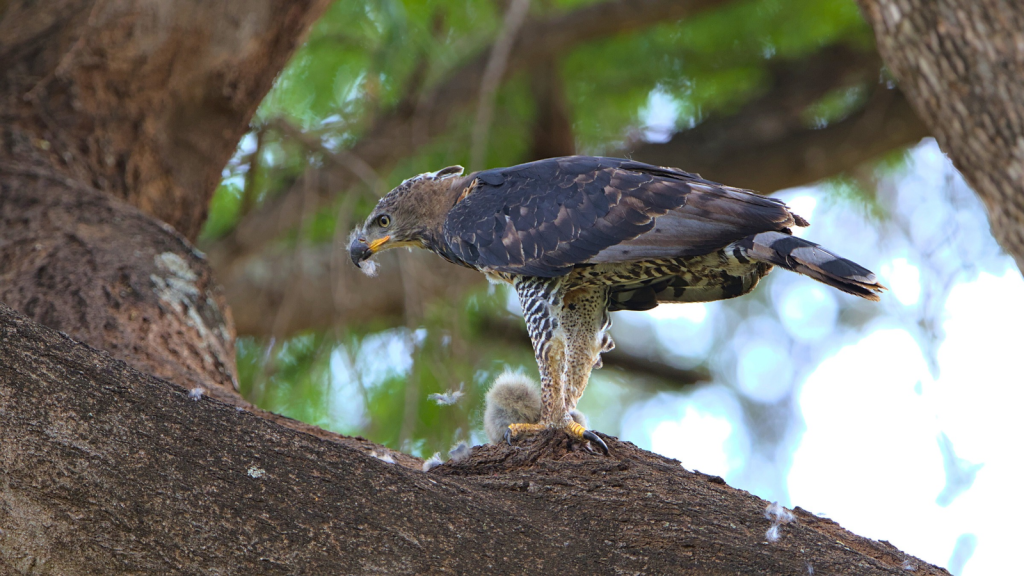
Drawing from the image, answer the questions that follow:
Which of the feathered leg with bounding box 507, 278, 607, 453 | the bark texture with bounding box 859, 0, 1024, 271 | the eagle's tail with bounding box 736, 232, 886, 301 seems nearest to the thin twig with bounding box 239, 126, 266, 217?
the feathered leg with bounding box 507, 278, 607, 453

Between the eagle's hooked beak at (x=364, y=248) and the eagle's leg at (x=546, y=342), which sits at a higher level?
the eagle's hooked beak at (x=364, y=248)

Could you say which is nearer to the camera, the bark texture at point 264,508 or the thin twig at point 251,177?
the bark texture at point 264,508

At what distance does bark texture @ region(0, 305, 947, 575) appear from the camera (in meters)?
2.19

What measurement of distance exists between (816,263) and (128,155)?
→ 4.04 meters

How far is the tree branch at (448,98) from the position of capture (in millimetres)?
6875

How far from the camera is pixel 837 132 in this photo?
7.27m

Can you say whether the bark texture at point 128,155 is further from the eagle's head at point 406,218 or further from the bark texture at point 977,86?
the bark texture at point 977,86

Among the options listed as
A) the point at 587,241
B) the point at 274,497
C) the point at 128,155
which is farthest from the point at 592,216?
the point at 128,155

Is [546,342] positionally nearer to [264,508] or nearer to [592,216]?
[592,216]

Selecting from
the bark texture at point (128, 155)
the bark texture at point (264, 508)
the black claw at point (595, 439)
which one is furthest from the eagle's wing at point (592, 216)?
the bark texture at point (128, 155)

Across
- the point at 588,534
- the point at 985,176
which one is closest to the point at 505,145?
the point at 985,176

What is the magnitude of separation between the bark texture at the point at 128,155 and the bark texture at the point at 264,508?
Answer: 1.57 m

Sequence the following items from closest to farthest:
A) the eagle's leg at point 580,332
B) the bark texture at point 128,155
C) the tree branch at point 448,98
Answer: the eagle's leg at point 580,332
the bark texture at point 128,155
the tree branch at point 448,98

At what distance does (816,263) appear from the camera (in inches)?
112
